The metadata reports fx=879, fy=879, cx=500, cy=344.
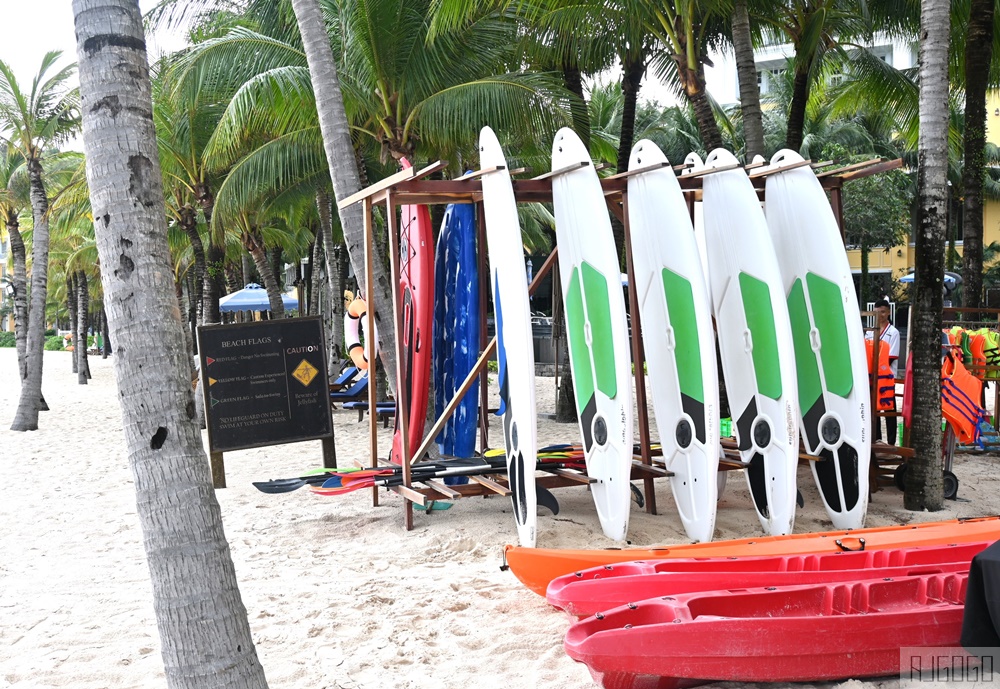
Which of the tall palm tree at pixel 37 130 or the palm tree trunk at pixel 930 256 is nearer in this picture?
the palm tree trunk at pixel 930 256

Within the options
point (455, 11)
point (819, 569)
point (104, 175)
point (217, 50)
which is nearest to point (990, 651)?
point (819, 569)

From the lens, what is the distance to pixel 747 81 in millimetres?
9461

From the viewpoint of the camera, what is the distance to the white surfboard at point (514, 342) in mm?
5297

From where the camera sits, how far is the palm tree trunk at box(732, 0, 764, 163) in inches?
362

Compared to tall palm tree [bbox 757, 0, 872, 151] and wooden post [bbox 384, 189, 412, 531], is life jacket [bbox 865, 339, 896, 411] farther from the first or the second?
wooden post [bbox 384, 189, 412, 531]

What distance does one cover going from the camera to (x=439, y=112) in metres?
10.2

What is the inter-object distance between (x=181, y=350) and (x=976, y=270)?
11.4 meters

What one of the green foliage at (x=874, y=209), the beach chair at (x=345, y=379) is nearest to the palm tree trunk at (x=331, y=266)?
the beach chair at (x=345, y=379)

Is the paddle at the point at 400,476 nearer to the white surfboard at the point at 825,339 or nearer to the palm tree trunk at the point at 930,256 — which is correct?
the white surfboard at the point at 825,339

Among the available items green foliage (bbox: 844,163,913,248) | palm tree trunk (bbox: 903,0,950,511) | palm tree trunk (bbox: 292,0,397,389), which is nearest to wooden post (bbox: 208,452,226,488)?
palm tree trunk (bbox: 292,0,397,389)

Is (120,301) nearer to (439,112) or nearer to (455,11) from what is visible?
(455,11)

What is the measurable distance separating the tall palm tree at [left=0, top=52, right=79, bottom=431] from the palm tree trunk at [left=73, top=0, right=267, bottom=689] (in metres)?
12.9

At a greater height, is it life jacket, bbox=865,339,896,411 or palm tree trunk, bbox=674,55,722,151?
palm tree trunk, bbox=674,55,722,151

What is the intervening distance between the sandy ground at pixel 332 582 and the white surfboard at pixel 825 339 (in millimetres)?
460
